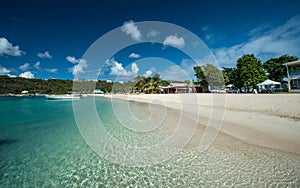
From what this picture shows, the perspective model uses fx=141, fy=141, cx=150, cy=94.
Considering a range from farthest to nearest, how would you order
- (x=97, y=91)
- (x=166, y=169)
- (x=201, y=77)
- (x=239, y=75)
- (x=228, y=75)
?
(x=97, y=91), (x=228, y=75), (x=201, y=77), (x=239, y=75), (x=166, y=169)

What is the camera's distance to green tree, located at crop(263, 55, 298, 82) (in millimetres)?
34594

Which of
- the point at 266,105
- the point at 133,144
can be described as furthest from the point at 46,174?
the point at 266,105

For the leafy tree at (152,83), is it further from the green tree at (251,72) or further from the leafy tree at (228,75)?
the green tree at (251,72)

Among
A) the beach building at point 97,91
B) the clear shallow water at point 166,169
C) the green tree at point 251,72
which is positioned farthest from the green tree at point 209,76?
the beach building at point 97,91

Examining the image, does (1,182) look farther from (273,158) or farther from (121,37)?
(121,37)

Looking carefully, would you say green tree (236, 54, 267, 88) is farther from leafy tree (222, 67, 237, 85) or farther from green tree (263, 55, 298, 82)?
green tree (263, 55, 298, 82)

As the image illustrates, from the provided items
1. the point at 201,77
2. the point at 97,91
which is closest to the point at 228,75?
the point at 201,77

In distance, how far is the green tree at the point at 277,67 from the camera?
34.6 meters

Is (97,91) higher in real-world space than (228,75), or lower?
lower

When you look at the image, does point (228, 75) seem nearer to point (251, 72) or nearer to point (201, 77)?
point (201, 77)

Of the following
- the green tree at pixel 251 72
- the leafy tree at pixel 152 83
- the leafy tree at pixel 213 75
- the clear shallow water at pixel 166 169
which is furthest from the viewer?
the leafy tree at pixel 152 83

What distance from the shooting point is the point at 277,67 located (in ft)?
115

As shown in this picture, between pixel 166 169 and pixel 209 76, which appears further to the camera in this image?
pixel 209 76

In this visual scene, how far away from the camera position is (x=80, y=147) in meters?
5.36
